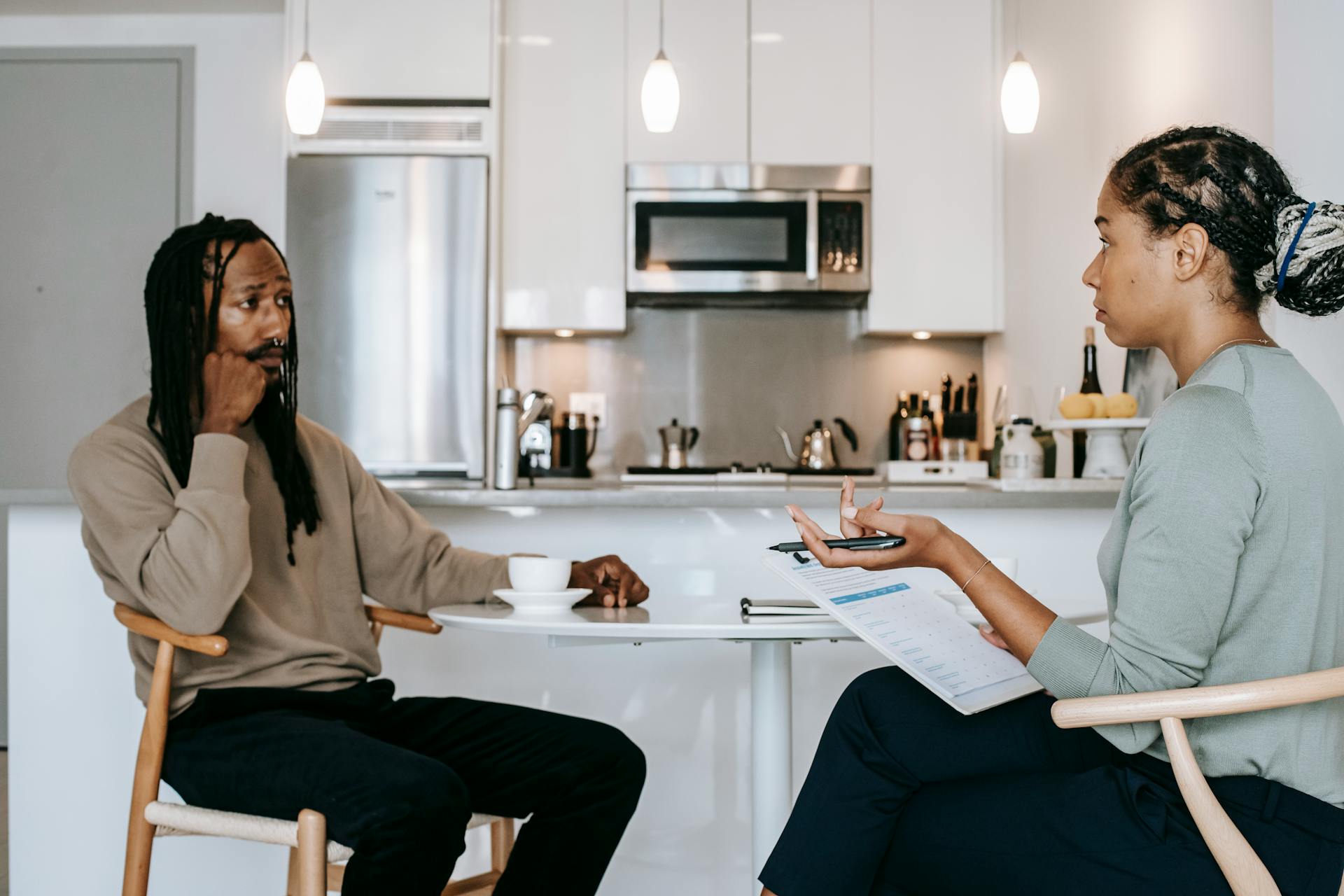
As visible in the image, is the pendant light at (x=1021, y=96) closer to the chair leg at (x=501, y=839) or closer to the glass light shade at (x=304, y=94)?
the glass light shade at (x=304, y=94)

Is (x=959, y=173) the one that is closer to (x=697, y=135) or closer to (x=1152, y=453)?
(x=697, y=135)

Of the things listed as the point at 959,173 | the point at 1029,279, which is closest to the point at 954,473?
the point at 1029,279

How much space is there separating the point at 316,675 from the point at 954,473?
8.85ft

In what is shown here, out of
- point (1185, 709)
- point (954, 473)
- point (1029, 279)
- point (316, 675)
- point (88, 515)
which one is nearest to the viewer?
point (1185, 709)

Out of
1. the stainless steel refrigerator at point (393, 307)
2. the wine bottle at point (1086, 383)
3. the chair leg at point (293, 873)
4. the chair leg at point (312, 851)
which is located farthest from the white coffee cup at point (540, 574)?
the stainless steel refrigerator at point (393, 307)

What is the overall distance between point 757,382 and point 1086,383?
5.13 feet

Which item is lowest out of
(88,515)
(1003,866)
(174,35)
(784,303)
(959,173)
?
(1003,866)

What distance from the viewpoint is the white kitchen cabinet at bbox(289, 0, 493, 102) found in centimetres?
373

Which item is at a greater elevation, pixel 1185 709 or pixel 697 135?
pixel 697 135

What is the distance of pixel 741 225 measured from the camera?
3.90m

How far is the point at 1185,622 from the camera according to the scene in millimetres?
1018

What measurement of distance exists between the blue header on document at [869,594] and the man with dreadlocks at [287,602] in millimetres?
412

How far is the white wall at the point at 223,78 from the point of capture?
4.11 metres

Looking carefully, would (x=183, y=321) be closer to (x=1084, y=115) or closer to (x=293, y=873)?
(x=293, y=873)
